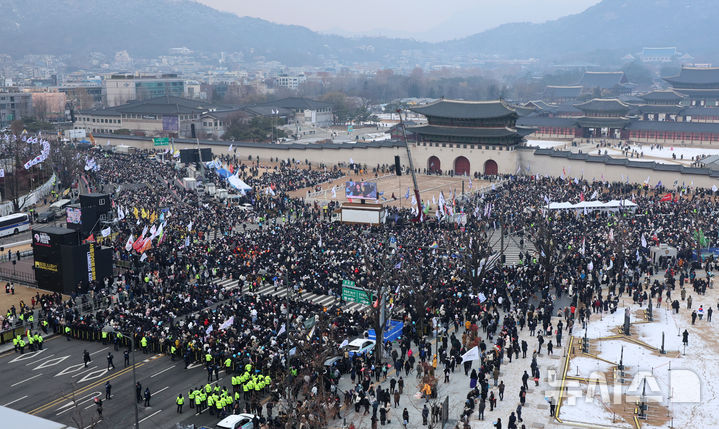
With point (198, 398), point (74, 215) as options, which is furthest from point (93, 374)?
point (74, 215)

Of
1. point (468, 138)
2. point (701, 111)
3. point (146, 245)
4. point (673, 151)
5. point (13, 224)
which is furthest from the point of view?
point (701, 111)

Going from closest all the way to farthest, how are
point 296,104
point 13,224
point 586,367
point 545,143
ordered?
point 586,367
point 13,224
point 545,143
point 296,104

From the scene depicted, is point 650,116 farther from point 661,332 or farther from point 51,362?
point 51,362

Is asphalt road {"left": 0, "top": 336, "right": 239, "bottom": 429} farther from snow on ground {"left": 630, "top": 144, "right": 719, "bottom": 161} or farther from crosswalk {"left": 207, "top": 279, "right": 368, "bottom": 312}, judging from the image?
snow on ground {"left": 630, "top": 144, "right": 719, "bottom": 161}

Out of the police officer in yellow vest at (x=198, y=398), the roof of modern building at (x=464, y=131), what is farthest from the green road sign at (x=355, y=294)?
the roof of modern building at (x=464, y=131)

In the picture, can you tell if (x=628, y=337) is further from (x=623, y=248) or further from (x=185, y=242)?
(x=185, y=242)

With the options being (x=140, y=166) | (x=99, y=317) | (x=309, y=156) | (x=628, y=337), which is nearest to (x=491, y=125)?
(x=309, y=156)
